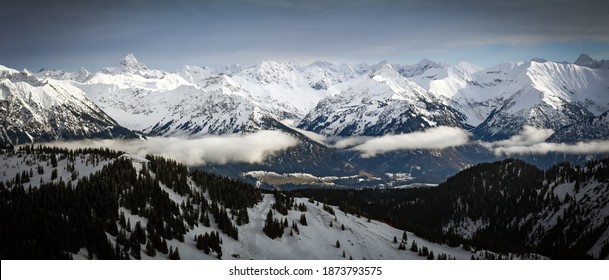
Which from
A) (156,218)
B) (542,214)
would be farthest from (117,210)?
(542,214)

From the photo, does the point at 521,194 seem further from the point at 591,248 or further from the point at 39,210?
the point at 39,210

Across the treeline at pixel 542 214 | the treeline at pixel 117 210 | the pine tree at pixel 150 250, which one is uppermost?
the treeline at pixel 117 210

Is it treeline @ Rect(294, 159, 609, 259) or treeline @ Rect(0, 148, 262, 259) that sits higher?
treeline @ Rect(0, 148, 262, 259)

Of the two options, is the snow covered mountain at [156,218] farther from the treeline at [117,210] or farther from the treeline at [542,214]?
the treeline at [542,214]

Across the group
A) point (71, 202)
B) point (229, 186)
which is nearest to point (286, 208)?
point (229, 186)

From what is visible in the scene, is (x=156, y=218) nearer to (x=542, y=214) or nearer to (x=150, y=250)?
(x=150, y=250)

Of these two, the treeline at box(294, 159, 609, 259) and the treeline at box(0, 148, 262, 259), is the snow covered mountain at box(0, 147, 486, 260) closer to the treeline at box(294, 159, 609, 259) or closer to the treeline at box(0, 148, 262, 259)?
the treeline at box(0, 148, 262, 259)

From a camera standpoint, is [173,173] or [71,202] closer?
[71,202]

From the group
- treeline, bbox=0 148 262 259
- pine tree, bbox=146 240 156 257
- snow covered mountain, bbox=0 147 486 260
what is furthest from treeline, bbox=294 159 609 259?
pine tree, bbox=146 240 156 257

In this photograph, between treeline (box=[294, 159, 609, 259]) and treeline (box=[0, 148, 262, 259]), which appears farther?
treeline (box=[294, 159, 609, 259])

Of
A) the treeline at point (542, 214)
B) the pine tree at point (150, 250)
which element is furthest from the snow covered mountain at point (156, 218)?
the treeline at point (542, 214)
